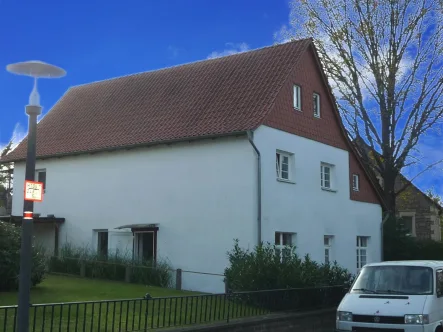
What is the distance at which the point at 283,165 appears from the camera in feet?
74.2

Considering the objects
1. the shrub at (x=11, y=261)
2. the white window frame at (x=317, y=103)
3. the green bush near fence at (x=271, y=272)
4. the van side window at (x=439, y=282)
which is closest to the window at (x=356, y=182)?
the white window frame at (x=317, y=103)

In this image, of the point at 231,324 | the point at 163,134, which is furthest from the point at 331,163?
the point at 231,324

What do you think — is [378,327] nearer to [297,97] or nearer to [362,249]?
[297,97]

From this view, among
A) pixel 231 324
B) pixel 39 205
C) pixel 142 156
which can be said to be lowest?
pixel 231 324

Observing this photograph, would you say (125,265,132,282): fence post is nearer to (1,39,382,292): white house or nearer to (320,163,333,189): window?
(1,39,382,292): white house

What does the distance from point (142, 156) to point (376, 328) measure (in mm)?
14239

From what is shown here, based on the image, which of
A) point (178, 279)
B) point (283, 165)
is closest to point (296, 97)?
point (283, 165)

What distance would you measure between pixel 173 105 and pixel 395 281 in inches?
573

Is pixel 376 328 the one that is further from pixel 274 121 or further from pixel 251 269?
pixel 274 121

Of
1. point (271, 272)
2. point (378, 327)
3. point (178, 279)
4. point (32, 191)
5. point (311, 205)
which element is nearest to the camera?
point (32, 191)

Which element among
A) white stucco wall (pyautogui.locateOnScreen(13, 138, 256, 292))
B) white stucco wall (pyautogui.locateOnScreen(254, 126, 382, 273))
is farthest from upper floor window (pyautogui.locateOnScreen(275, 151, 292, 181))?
white stucco wall (pyautogui.locateOnScreen(13, 138, 256, 292))

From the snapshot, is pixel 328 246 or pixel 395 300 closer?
pixel 395 300

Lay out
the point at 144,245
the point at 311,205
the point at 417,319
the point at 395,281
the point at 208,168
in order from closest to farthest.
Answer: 1. the point at 417,319
2. the point at 395,281
3. the point at 208,168
4. the point at 144,245
5. the point at 311,205

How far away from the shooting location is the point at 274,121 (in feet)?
71.4
